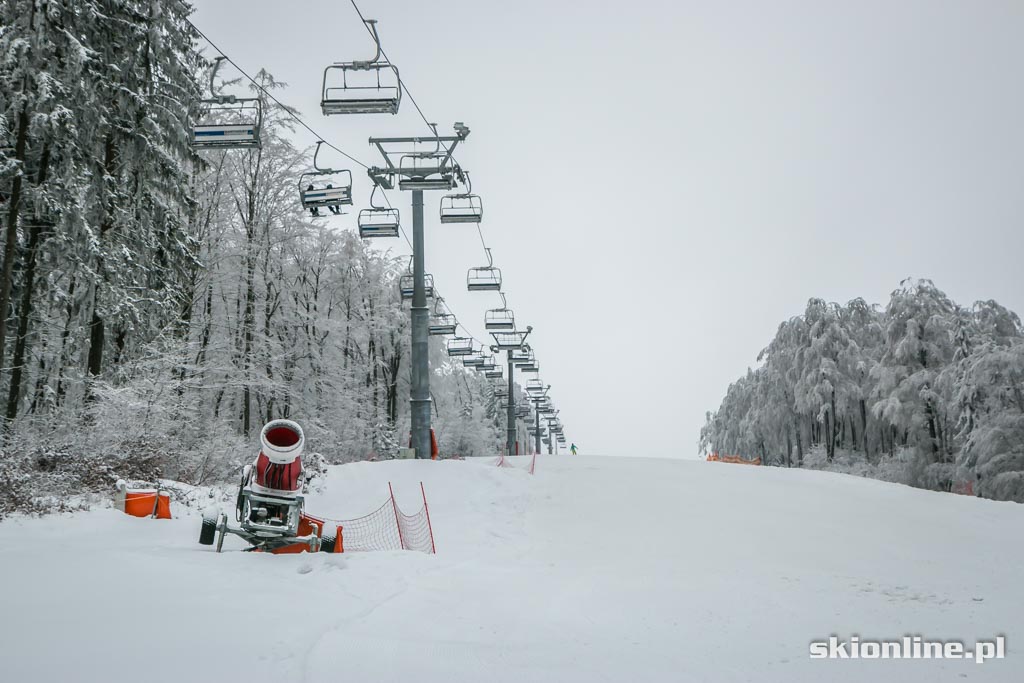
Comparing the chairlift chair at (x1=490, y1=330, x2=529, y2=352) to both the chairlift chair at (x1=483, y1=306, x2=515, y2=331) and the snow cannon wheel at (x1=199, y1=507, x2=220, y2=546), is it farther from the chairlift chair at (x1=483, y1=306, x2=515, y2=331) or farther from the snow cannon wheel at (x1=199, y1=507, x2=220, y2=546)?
the snow cannon wheel at (x1=199, y1=507, x2=220, y2=546)

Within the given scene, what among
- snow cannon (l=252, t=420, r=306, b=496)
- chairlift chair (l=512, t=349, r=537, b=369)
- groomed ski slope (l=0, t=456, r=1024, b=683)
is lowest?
groomed ski slope (l=0, t=456, r=1024, b=683)

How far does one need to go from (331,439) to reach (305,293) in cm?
951

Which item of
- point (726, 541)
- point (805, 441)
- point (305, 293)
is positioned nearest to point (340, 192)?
point (726, 541)

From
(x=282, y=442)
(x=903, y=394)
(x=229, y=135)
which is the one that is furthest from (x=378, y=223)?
(x=903, y=394)

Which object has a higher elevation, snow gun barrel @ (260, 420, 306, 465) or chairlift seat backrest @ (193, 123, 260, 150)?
chairlift seat backrest @ (193, 123, 260, 150)

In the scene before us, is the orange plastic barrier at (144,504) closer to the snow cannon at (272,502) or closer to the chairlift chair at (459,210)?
the snow cannon at (272,502)

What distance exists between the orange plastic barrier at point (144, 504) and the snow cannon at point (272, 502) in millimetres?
3137

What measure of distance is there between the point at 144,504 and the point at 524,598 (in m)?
7.57

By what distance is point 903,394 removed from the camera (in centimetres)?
3247

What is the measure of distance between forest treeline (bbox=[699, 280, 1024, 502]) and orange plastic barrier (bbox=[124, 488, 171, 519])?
2729 centimetres

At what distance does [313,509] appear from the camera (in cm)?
1717

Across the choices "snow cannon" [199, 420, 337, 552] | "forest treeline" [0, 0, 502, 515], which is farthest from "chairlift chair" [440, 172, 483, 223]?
"snow cannon" [199, 420, 337, 552]

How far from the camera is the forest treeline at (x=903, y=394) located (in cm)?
2730

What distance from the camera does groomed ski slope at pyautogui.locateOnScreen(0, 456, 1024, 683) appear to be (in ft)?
18.6
